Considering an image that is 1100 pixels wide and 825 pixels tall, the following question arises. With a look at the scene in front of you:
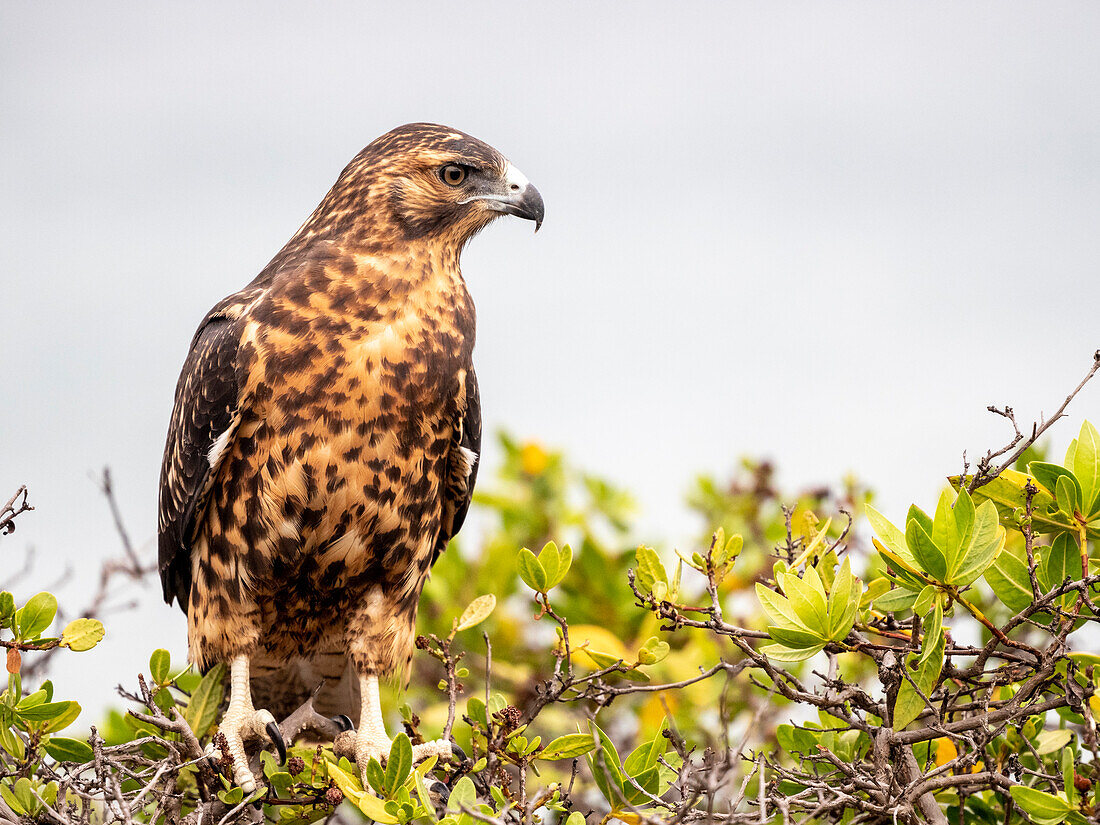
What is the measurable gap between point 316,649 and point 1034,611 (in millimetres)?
2338

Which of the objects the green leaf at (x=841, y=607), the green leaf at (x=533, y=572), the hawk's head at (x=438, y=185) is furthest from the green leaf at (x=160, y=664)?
the green leaf at (x=841, y=607)

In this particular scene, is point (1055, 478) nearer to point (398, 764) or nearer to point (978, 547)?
point (978, 547)

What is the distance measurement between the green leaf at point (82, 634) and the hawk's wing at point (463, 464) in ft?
3.84

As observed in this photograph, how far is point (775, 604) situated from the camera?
2.12m

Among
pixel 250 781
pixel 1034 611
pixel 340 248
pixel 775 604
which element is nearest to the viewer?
pixel 1034 611

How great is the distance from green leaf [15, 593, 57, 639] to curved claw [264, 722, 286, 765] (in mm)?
817

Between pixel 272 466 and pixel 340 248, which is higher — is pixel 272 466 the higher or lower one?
the lower one

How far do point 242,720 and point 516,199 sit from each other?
1814 mm

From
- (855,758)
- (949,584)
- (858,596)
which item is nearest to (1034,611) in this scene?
(949,584)

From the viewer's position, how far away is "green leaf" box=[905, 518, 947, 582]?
202cm

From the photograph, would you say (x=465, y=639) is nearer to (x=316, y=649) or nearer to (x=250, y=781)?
(x=316, y=649)

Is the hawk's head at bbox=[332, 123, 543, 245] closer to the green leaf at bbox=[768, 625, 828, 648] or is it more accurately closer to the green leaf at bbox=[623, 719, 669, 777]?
the green leaf at bbox=[623, 719, 669, 777]

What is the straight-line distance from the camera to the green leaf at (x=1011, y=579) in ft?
7.27

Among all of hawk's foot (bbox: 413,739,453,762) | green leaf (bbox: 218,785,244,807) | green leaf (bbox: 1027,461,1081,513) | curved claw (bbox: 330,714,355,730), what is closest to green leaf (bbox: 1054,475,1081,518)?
green leaf (bbox: 1027,461,1081,513)
